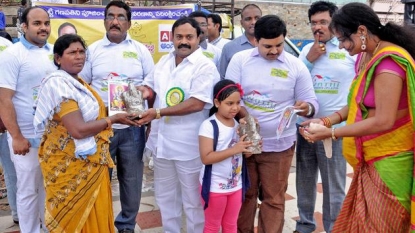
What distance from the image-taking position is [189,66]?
2881mm

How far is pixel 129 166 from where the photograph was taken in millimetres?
3320

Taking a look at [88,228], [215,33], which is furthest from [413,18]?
[88,228]

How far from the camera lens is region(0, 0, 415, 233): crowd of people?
2.09 metres

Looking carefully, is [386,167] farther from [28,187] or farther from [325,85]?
[28,187]

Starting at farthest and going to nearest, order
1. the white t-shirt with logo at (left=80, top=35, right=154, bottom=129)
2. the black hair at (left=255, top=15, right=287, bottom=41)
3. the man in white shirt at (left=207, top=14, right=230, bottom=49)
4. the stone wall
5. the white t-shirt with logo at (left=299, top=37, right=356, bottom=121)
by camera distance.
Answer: the stone wall → the man in white shirt at (left=207, top=14, right=230, bottom=49) → the white t-shirt with logo at (left=80, top=35, right=154, bottom=129) → the white t-shirt with logo at (left=299, top=37, right=356, bottom=121) → the black hair at (left=255, top=15, right=287, bottom=41)

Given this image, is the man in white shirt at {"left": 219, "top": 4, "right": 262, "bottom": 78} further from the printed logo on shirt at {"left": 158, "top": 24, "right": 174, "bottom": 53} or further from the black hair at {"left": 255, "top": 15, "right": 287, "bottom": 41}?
the printed logo on shirt at {"left": 158, "top": 24, "right": 174, "bottom": 53}

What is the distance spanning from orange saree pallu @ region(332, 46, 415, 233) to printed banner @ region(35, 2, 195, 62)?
159 inches

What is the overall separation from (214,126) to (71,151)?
38.2 inches

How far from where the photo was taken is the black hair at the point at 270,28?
2680 millimetres

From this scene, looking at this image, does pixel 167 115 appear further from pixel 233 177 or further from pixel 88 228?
pixel 88 228

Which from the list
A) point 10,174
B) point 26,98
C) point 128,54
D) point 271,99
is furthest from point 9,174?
point 271,99

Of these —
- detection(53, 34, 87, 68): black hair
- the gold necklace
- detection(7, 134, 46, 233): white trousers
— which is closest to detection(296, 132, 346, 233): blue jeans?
the gold necklace

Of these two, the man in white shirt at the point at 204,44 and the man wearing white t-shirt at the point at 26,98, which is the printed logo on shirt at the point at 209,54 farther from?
the man wearing white t-shirt at the point at 26,98

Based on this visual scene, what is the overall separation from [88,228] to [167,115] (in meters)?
0.93
